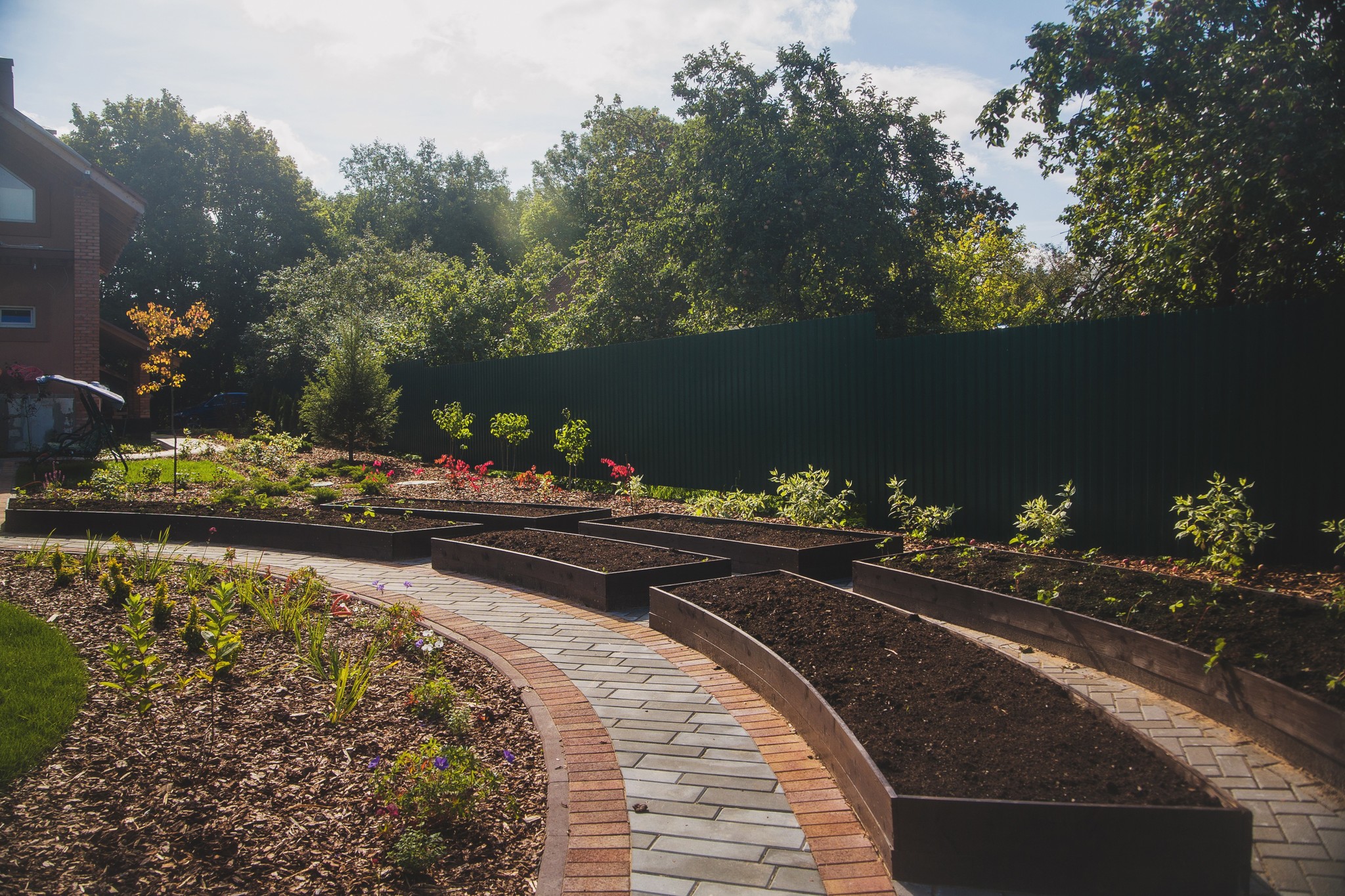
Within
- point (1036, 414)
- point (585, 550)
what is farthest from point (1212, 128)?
point (585, 550)

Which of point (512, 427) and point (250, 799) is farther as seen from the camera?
point (512, 427)

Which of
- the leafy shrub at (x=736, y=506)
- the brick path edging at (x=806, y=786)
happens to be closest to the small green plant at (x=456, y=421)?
the leafy shrub at (x=736, y=506)

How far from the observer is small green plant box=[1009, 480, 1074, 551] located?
7410 millimetres

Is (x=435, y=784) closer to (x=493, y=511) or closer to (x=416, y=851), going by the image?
(x=416, y=851)

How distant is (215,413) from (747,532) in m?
31.5

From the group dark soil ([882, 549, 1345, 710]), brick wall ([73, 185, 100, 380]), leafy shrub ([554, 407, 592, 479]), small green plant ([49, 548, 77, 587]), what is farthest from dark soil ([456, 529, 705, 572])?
brick wall ([73, 185, 100, 380])

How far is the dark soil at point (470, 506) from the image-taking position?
34.5 feet

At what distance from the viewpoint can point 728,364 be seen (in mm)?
12328

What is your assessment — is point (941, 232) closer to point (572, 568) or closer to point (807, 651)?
point (572, 568)

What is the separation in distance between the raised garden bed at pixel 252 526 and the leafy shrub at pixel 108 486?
1.43 feet

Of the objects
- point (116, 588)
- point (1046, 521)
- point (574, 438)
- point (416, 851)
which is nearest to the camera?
point (416, 851)

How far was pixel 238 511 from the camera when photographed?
1070 cm

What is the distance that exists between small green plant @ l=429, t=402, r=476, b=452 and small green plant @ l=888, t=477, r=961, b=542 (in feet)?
30.4

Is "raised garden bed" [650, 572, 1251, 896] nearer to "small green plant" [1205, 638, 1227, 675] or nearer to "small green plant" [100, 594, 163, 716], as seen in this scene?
"small green plant" [1205, 638, 1227, 675]
